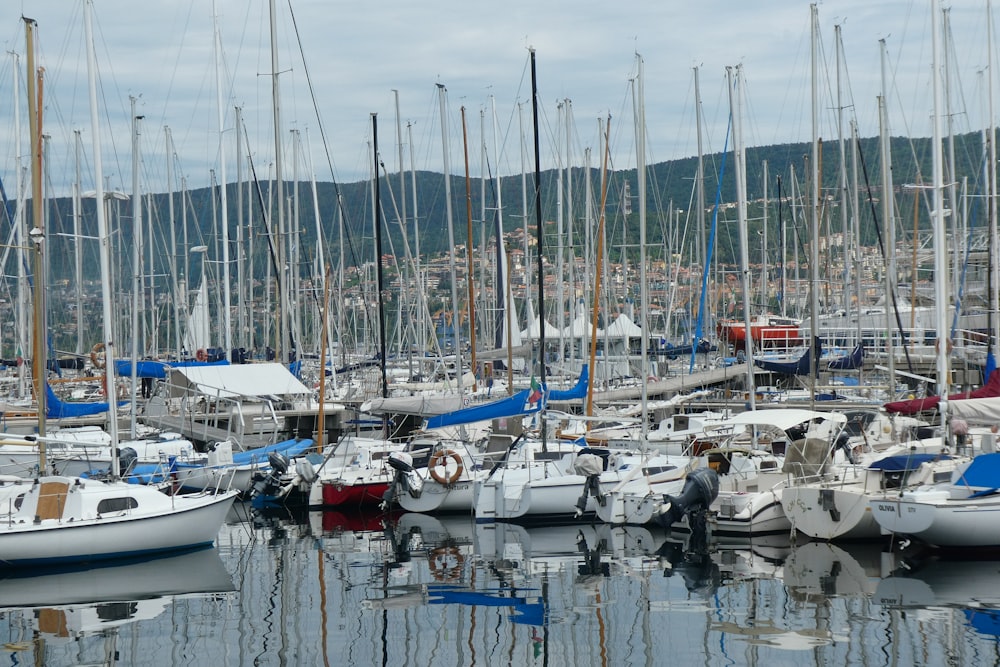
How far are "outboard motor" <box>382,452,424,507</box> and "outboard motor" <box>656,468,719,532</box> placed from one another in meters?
6.37

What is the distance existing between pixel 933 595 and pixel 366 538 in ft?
38.1

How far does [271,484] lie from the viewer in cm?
2898

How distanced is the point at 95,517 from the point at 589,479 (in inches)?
379

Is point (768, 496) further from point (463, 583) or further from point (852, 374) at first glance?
point (852, 374)

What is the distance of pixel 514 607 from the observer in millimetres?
17078

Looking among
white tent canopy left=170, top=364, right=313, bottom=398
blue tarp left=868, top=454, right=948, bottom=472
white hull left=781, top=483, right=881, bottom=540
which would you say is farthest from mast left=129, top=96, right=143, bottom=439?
blue tarp left=868, top=454, right=948, bottom=472

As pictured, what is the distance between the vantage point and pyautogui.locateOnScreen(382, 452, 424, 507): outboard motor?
27.1 meters

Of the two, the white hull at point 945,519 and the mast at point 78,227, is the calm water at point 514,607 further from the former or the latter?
the mast at point 78,227

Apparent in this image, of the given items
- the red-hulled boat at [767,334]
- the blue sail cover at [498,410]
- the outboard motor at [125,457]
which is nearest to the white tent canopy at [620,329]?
Answer: the red-hulled boat at [767,334]

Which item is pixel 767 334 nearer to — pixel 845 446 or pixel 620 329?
pixel 620 329

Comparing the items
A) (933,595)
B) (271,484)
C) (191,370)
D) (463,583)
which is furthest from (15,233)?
(933,595)

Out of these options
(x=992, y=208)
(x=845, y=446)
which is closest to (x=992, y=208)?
(x=992, y=208)

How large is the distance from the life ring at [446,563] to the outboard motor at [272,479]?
7.46 meters

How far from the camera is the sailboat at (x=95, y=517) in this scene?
66.8ft
